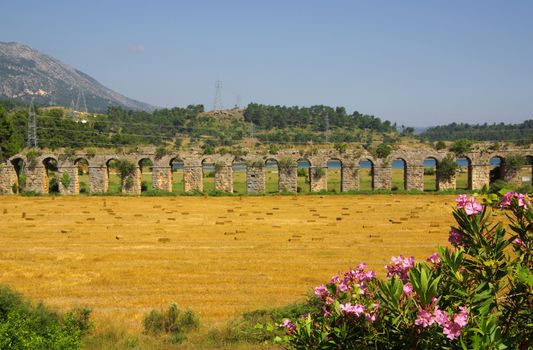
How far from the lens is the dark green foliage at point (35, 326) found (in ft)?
20.9

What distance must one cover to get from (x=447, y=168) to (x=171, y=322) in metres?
28.0

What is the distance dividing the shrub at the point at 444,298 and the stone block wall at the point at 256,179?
33.0 meters

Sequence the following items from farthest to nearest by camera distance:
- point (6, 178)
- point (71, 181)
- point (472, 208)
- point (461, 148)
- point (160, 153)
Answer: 1. point (160, 153)
2. point (6, 178)
3. point (71, 181)
4. point (461, 148)
5. point (472, 208)

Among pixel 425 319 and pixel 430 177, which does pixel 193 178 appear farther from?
pixel 425 319

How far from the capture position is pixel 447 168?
34.5m

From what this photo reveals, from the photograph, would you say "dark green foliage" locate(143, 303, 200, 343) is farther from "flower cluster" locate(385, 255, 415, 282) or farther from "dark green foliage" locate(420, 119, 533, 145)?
"dark green foliage" locate(420, 119, 533, 145)

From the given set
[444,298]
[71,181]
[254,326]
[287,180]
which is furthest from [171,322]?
[71,181]

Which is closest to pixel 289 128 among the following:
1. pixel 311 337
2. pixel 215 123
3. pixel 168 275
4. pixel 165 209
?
pixel 215 123

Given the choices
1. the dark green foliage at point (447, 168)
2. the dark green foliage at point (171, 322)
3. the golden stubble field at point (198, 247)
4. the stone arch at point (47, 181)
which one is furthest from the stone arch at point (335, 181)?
the dark green foliage at point (171, 322)

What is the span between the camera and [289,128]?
9369 cm

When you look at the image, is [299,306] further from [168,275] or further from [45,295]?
[45,295]

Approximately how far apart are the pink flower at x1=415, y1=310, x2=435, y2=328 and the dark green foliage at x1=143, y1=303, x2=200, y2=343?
7533 millimetres

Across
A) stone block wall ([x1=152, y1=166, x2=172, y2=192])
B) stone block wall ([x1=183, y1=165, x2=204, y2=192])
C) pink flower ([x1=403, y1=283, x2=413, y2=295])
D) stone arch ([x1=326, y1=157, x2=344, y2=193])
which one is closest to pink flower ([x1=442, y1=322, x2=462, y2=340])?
pink flower ([x1=403, y1=283, x2=413, y2=295])

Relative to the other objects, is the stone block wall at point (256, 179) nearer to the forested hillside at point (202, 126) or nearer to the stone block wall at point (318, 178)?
the stone block wall at point (318, 178)
